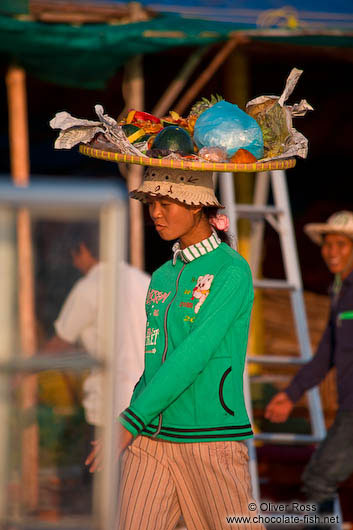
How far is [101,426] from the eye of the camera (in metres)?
1.97

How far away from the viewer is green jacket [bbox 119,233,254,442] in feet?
10.2

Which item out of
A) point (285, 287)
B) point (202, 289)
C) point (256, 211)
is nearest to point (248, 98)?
point (256, 211)

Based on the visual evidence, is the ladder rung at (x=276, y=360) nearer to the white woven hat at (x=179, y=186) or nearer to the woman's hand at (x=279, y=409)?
the woman's hand at (x=279, y=409)

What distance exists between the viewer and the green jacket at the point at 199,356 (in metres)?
3.11

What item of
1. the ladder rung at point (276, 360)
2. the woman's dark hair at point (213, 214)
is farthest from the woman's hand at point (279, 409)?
the woman's dark hair at point (213, 214)

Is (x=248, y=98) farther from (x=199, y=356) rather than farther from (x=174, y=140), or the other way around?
(x=199, y=356)

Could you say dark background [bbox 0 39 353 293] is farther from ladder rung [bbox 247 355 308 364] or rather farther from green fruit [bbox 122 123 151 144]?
green fruit [bbox 122 123 151 144]

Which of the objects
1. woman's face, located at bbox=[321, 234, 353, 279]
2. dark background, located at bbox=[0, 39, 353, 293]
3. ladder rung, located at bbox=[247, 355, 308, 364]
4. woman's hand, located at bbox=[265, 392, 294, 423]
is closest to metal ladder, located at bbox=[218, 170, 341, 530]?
ladder rung, located at bbox=[247, 355, 308, 364]

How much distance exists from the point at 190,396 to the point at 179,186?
0.76 metres

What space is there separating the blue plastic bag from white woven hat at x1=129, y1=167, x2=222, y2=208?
0.43ft

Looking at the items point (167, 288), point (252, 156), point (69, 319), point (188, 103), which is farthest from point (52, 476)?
point (188, 103)

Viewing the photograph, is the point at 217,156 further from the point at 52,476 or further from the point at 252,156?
the point at 52,476

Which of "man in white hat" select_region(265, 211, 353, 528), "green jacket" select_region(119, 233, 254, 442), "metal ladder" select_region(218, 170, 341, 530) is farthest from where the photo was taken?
"metal ladder" select_region(218, 170, 341, 530)

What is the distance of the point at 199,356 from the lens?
10.2ft
